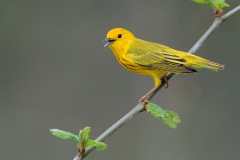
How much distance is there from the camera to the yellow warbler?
3861 mm

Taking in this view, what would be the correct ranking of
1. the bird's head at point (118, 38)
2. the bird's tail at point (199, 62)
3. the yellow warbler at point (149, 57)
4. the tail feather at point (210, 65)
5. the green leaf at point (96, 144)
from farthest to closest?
the bird's head at point (118, 38) → the yellow warbler at point (149, 57) → the bird's tail at point (199, 62) → the tail feather at point (210, 65) → the green leaf at point (96, 144)

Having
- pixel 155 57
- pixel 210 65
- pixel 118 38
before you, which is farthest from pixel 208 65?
pixel 118 38

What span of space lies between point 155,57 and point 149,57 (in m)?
0.05

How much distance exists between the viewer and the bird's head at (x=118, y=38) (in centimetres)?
423

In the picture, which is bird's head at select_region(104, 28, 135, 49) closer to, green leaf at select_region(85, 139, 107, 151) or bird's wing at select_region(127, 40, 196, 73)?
bird's wing at select_region(127, 40, 196, 73)

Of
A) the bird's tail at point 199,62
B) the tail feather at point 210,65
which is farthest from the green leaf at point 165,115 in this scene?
the bird's tail at point 199,62

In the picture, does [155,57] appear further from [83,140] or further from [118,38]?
[83,140]

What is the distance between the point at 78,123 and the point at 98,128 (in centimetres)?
52

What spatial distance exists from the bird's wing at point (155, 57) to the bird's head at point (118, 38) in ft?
0.21

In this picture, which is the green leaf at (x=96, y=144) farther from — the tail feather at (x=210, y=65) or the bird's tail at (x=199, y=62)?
the bird's tail at (x=199, y=62)

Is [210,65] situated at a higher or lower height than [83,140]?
higher

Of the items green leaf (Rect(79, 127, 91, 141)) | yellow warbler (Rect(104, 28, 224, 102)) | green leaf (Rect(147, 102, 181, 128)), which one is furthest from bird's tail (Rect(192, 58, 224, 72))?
green leaf (Rect(79, 127, 91, 141))

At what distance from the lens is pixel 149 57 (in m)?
4.15

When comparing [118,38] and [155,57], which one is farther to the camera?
[118,38]
